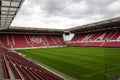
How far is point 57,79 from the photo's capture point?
7.85 m

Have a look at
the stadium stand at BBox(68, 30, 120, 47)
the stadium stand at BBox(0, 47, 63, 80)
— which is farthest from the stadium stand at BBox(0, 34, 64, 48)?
the stadium stand at BBox(0, 47, 63, 80)

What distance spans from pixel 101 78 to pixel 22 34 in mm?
43189

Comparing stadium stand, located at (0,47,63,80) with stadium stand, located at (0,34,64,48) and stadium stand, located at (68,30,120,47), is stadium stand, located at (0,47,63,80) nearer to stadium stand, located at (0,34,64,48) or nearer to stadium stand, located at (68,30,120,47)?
stadium stand, located at (68,30,120,47)

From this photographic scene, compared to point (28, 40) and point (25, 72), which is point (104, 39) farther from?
point (25, 72)

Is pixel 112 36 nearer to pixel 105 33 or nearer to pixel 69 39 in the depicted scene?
pixel 105 33

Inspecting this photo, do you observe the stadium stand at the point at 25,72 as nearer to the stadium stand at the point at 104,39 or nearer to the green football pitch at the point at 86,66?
the green football pitch at the point at 86,66

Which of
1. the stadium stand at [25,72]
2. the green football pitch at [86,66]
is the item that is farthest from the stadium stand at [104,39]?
the stadium stand at [25,72]

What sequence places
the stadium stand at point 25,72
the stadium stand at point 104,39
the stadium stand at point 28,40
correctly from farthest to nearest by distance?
the stadium stand at point 28,40, the stadium stand at point 104,39, the stadium stand at point 25,72

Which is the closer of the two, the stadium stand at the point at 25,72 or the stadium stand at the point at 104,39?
the stadium stand at the point at 25,72

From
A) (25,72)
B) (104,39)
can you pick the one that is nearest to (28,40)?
(104,39)

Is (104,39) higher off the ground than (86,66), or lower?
higher

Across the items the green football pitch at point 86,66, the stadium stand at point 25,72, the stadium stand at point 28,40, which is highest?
the stadium stand at point 28,40

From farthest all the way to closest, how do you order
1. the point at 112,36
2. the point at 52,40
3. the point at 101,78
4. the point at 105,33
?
the point at 52,40, the point at 105,33, the point at 112,36, the point at 101,78

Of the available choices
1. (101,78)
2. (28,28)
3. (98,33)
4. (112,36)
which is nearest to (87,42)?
(98,33)
